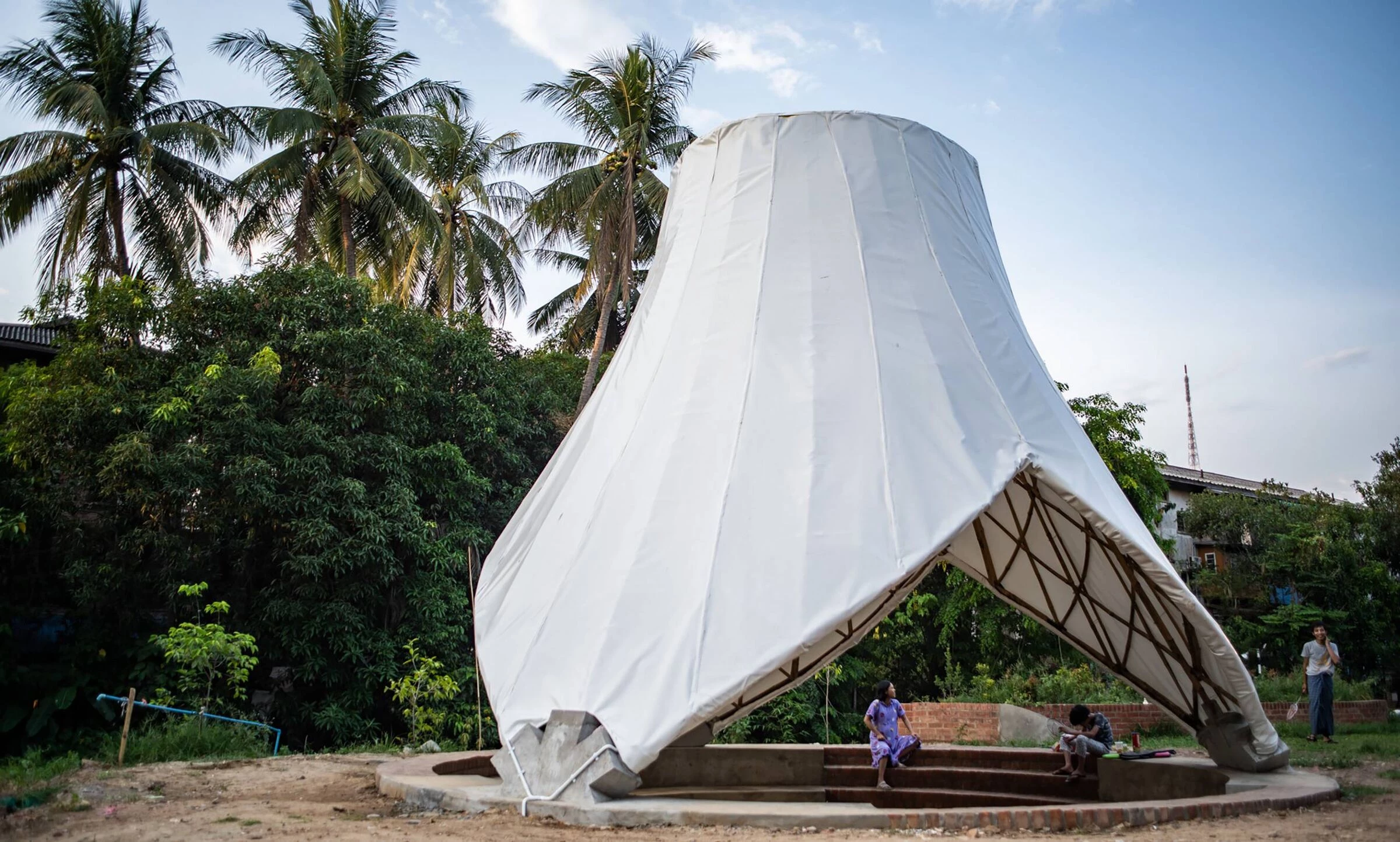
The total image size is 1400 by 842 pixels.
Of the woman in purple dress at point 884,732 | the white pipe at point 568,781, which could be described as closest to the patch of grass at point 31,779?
the white pipe at point 568,781

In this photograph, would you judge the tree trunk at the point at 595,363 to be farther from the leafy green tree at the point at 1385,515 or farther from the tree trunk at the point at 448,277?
the leafy green tree at the point at 1385,515

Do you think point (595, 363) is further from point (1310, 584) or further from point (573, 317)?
point (1310, 584)

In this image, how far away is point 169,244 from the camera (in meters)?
18.3

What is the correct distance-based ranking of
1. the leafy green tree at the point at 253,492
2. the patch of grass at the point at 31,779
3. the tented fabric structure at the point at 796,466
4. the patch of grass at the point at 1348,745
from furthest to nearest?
1. the leafy green tree at the point at 253,492
2. the patch of grass at the point at 1348,745
3. the patch of grass at the point at 31,779
4. the tented fabric structure at the point at 796,466

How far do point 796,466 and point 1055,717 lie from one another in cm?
847

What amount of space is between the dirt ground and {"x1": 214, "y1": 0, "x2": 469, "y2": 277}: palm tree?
1344 centimetres

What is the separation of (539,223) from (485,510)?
7.11 meters

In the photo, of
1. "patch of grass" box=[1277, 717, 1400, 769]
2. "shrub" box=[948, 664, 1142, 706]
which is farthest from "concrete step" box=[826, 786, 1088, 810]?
"shrub" box=[948, 664, 1142, 706]

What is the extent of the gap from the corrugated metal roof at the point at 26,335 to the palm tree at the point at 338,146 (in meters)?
3.67

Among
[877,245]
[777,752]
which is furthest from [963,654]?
[877,245]

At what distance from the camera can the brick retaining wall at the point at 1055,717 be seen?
12367 millimetres

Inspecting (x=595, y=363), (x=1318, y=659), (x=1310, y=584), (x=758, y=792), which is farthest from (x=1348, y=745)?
(x=595, y=363)

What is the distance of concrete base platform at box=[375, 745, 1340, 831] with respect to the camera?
5066 mm

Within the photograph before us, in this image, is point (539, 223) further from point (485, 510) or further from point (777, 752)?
point (777, 752)
